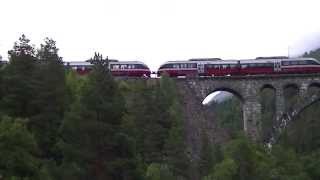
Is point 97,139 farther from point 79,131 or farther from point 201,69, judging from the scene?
point 201,69

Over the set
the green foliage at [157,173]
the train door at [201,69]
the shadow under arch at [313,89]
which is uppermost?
the train door at [201,69]

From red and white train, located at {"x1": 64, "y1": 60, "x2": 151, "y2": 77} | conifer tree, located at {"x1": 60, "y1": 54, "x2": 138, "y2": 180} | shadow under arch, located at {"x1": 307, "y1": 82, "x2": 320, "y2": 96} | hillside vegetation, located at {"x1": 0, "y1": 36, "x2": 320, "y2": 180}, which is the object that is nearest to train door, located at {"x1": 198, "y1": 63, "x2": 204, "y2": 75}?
red and white train, located at {"x1": 64, "y1": 60, "x2": 151, "y2": 77}

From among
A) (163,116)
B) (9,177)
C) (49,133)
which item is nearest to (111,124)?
(49,133)

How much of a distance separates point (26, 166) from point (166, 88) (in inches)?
1133

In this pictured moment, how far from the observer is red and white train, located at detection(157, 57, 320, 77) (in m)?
61.5

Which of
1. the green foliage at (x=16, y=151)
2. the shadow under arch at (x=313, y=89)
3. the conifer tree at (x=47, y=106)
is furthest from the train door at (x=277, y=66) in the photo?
the green foliage at (x=16, y=151)

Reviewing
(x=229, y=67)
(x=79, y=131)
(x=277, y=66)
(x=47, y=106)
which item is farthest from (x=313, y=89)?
(x=79, y=131)

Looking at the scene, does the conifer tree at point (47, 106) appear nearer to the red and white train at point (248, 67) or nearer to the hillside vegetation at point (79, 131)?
the hillside vegetation at point (79, 131)

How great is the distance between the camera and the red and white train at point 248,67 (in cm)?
6153

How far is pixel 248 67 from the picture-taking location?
203 feet

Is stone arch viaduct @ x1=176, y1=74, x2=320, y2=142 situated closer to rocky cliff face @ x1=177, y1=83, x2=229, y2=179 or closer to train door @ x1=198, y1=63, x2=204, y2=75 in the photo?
rocky cliff face @ x1=177, y1=83, x2=229, y2=179

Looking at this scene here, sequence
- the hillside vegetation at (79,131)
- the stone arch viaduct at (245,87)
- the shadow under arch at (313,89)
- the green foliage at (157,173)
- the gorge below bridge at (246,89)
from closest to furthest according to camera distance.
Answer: the hillside vegetation at (79,131), the green foliage at (157,173), the gorge below bridge at (246,89), the stone arch viaduct at (245,87), the shadow under arch at (313,89)

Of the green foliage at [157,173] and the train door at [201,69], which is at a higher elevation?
the train door at [201,69]

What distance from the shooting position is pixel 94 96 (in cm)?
3119
